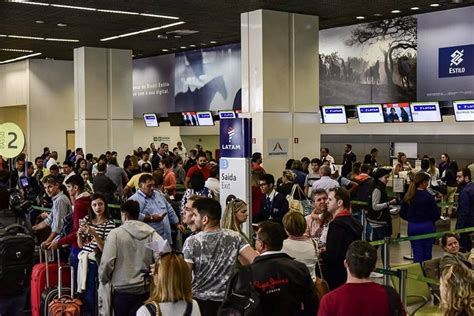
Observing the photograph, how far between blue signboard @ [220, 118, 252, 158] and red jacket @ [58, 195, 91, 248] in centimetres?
296

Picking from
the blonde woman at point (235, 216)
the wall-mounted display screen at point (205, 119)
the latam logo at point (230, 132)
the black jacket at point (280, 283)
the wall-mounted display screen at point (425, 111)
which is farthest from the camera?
the wall-mounted display screen at point (205, 119)

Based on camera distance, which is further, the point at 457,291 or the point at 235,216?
the point at 235,216

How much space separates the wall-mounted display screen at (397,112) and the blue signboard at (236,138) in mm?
10801

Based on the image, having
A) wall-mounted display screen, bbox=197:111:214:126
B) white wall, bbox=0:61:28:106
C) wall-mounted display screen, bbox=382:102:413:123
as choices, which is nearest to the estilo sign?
wall-mounted display screen, bbox=382:102:413:123

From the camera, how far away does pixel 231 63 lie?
24.8 meters

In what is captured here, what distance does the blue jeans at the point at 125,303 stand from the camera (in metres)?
6.06

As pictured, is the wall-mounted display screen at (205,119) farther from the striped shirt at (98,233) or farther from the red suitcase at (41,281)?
the striped shirt at (98,233)

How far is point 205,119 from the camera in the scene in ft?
84.9

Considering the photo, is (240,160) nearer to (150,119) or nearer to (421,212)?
(421,212)

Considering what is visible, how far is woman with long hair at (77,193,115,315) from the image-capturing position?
261 inches

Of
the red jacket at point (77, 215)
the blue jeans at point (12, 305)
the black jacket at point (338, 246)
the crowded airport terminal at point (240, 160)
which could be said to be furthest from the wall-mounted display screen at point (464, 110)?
the blue jeans at point (12, 305)

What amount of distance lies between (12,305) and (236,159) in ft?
13.7

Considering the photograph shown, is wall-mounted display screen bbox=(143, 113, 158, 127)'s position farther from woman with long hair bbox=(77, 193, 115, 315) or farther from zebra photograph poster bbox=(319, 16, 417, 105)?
woman with long hair bbox=(77, 193, 115, 315)

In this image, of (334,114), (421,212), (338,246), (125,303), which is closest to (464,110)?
→ (334,114)
